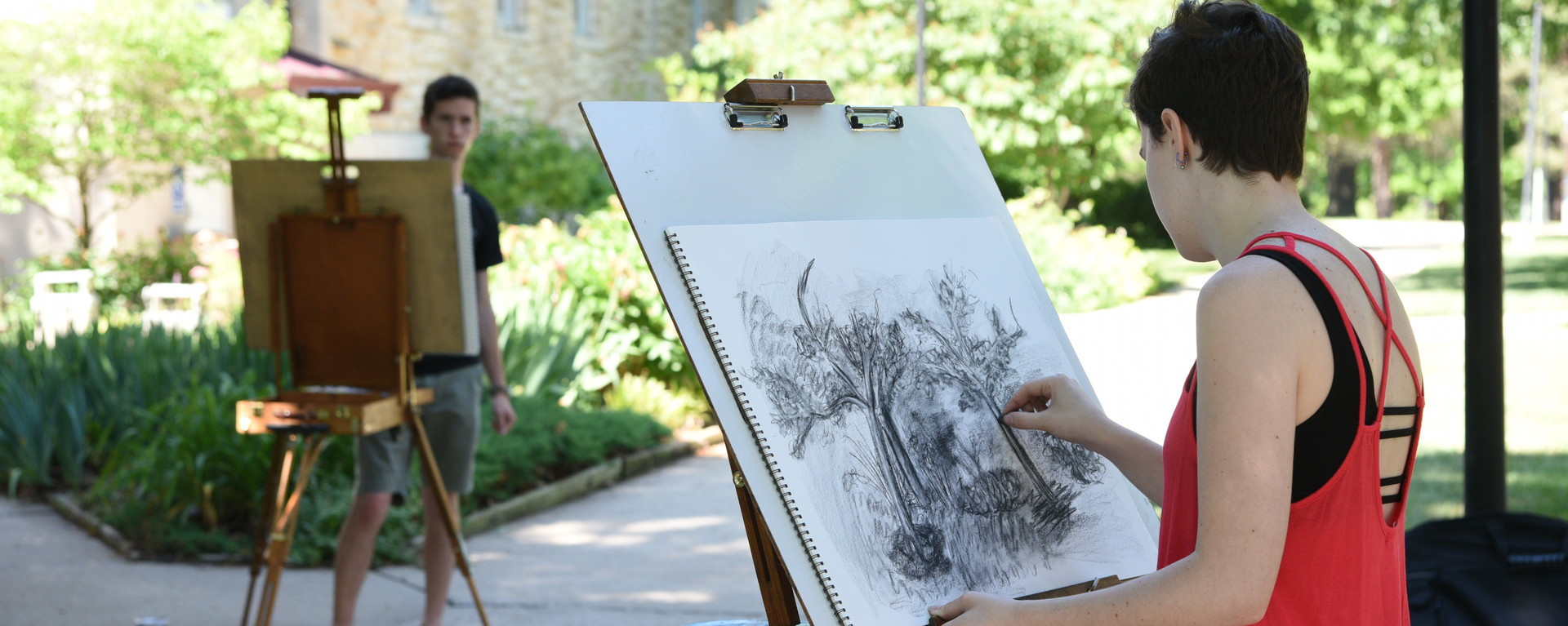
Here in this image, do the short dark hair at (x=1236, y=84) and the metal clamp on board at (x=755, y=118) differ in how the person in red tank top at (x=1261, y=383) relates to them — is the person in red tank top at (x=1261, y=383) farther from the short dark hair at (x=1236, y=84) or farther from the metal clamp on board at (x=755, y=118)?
the metal clamp on board at (x=755, y=118)

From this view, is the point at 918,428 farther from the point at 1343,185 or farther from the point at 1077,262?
the point at 1343,185

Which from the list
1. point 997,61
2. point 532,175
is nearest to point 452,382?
point 997,61

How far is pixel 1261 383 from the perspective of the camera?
127 centimetres

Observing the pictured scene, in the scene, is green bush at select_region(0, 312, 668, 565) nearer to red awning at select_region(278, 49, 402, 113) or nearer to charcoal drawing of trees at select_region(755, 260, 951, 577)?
charcoal drawing of trees at select_region(755, 260, 951, 577)

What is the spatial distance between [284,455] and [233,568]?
5.52 feet

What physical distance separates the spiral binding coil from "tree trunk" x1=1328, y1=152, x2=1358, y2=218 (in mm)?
56682

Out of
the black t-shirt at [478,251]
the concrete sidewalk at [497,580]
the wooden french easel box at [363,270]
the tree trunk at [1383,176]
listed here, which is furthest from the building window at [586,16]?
the tree trunk at [1383,176]

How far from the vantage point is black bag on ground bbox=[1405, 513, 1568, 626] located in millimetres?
2986

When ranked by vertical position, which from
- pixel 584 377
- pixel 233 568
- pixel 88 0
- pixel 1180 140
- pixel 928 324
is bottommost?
pixel 233 568

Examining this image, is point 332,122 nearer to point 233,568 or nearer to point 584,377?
point 233,568

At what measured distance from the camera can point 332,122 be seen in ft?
11.1

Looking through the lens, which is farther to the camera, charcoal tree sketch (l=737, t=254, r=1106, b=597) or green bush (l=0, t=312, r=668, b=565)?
green bush (l=0, t=312, r=668, b=565)

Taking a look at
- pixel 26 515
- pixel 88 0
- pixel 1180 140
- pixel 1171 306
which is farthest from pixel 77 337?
pixel 1171 306

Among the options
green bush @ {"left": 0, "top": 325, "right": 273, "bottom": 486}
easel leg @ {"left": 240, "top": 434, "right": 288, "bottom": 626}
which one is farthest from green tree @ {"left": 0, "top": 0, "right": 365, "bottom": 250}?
easel leg @ {"left": 240, "top": 434, "right": 288, "bottom": 626}
